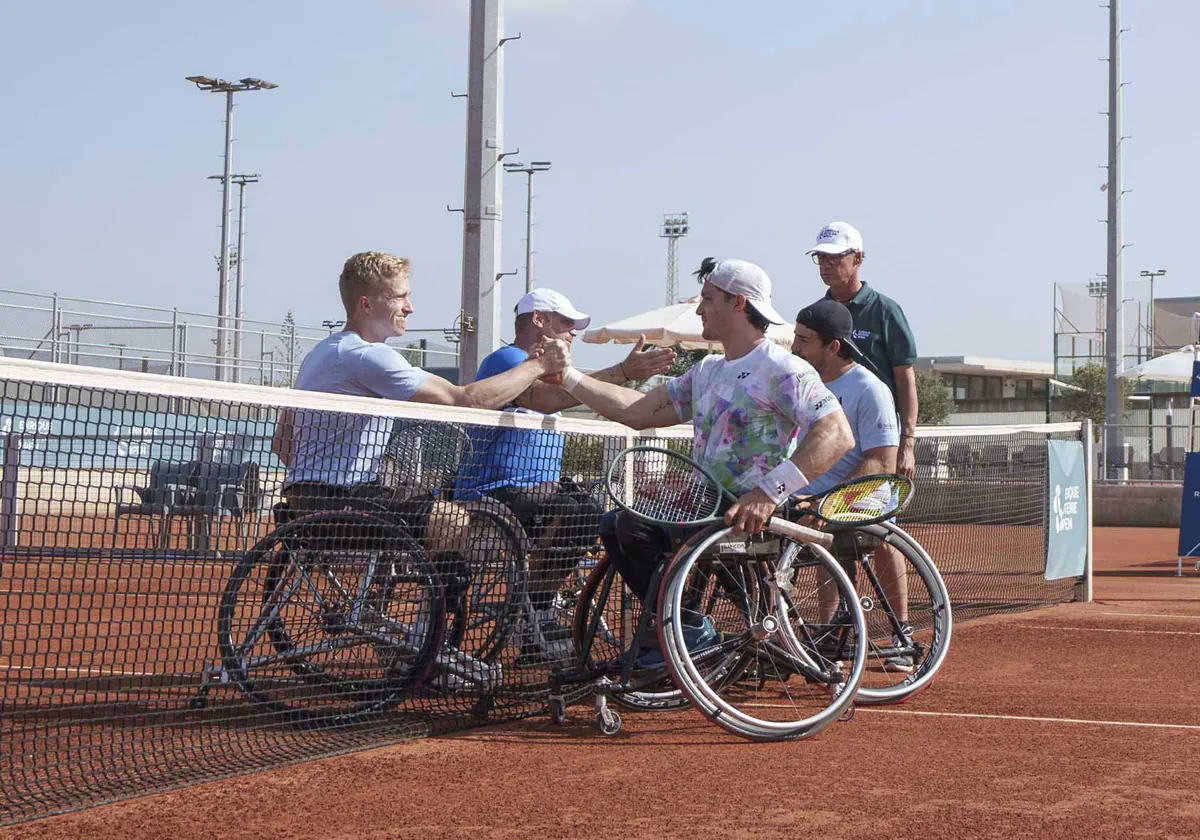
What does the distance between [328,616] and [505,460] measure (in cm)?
98

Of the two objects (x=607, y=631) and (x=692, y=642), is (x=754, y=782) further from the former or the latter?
(x=607, y=631)

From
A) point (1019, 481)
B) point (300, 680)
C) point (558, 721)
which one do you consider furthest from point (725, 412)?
point (1019, 481)

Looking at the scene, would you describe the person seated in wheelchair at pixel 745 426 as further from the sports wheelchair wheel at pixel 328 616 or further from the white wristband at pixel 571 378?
the sports wheelchair wheel at pixel 328 616

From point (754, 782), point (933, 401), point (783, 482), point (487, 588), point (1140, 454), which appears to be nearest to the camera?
point (754, 782)

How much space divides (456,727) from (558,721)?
37 cm

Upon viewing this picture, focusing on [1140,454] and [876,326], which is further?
[1140,454]

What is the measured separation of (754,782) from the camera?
4.43m

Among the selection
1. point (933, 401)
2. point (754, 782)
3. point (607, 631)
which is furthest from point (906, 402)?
point (933, 401)

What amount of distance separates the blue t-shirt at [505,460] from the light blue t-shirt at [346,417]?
39 cm

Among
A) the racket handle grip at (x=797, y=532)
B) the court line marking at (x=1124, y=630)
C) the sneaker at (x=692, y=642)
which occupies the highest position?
the racket handle grip at (x=797, y=532)

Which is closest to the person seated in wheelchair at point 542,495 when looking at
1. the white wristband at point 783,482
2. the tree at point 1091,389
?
the white wristband at point 783,482

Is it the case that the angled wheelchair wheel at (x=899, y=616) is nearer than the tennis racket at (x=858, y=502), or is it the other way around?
the tennis racket at (x=858, y=502)

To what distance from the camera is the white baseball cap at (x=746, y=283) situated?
549 centimetres

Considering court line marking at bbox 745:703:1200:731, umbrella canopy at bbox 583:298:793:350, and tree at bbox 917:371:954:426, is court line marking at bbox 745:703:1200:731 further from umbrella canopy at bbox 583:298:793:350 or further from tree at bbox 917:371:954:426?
tree at bbox 917:371:954:426
